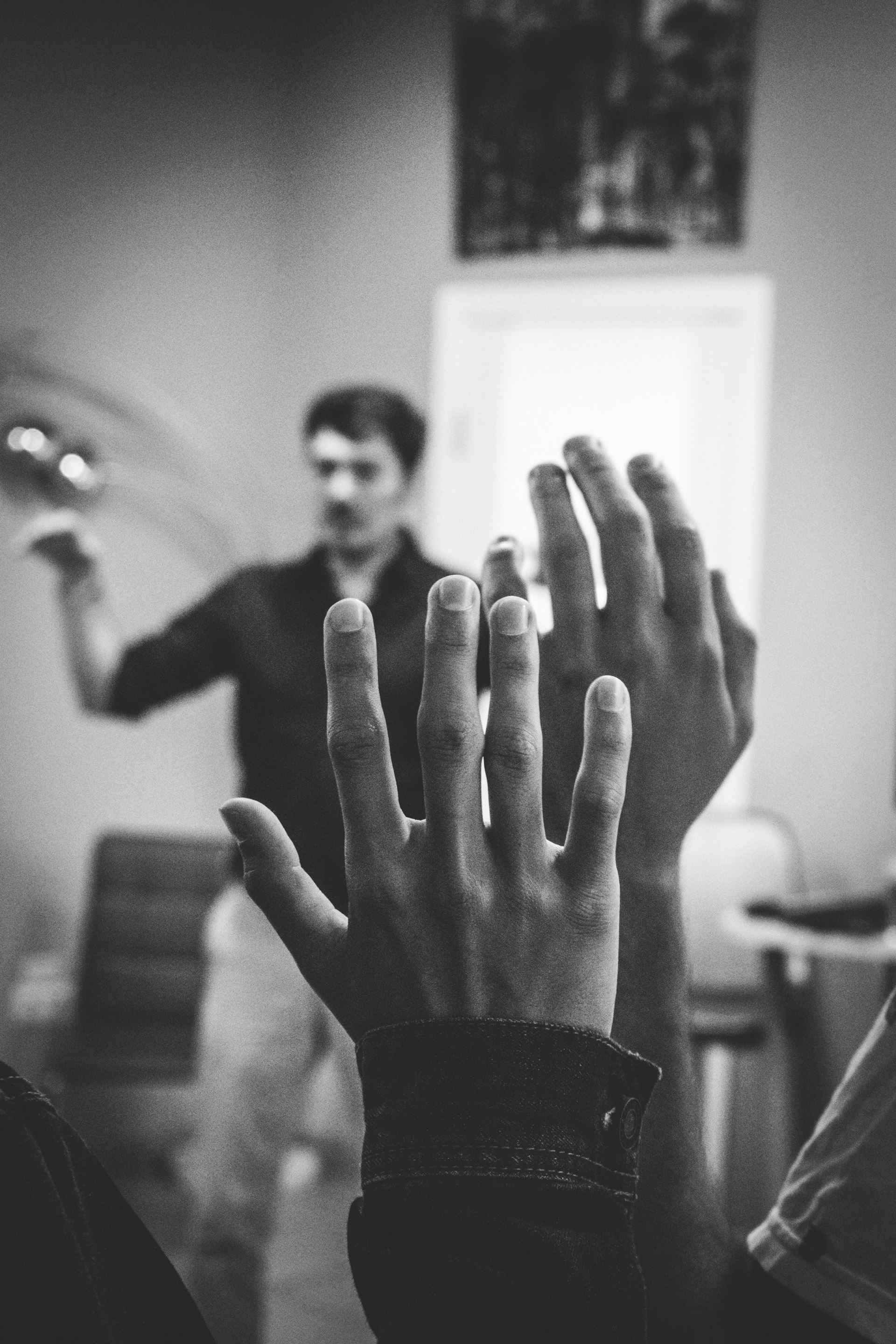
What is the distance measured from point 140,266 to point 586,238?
1.10m

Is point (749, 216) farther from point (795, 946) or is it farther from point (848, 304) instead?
point (795, 946)

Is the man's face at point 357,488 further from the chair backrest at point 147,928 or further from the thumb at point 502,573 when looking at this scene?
the thumb at point 502,573

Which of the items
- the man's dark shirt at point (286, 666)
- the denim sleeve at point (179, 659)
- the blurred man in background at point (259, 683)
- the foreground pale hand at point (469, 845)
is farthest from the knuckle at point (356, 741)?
the denim sleeve at point (179, 659)

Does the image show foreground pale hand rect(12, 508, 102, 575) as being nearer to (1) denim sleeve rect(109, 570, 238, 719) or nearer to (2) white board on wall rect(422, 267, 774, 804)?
(1) denim sleeve rect(109, 570, 238, 719)

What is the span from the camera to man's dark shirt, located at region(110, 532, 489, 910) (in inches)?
68.3

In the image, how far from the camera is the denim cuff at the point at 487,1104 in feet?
1.25

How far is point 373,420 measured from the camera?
2123 mm

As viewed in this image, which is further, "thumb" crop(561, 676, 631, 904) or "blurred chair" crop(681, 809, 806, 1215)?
"blurred chair" crop(681, 809, 806, 1215)

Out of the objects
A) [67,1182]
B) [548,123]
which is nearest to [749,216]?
[548,123]

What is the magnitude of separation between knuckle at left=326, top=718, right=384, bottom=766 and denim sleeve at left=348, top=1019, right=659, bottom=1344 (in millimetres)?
79

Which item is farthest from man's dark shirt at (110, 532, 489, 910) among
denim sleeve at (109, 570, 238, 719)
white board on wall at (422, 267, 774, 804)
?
white board on wall at (422, 267, 774, 804)

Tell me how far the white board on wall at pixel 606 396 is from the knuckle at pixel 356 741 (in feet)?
9.41

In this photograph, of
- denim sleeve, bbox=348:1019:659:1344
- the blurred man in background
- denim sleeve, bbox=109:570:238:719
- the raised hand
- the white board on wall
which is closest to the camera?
denim sleeve, bbox=348:1019:659:1344

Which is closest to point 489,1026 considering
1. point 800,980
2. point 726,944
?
point 800,980
